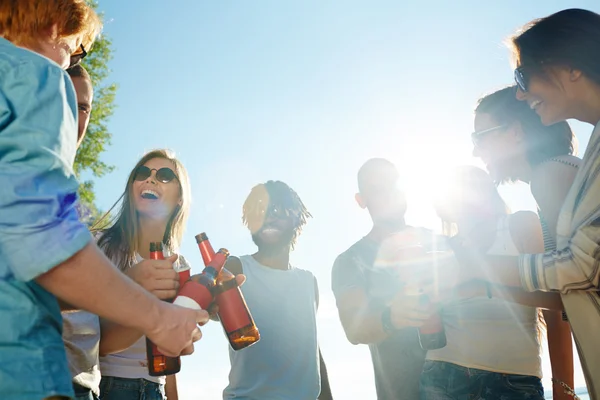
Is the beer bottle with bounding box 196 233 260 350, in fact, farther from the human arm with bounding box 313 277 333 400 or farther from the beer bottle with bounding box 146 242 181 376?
the human arm with bounding box 313 277 333 400

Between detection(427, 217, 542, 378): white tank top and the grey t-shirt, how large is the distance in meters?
0.50

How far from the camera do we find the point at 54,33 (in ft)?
5.74

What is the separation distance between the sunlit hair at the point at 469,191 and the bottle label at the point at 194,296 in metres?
2.16

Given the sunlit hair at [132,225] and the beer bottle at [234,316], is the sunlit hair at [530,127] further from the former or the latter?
the sunlit hair at [132,225]

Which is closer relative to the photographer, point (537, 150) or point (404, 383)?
point (537, 150)

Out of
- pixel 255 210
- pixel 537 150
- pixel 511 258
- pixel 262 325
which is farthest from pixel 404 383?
pixel 255 210

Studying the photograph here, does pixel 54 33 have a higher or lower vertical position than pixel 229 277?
higher

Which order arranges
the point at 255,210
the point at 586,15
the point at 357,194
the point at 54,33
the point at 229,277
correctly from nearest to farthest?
the point at 54,33 → the point at 586,15 → the point at 229,277 → the point at 357,194 → the point at 255,210

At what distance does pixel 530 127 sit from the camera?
3.19 meters

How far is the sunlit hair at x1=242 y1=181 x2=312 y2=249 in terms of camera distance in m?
5.39

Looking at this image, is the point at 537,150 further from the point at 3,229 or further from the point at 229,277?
the point at 3,229

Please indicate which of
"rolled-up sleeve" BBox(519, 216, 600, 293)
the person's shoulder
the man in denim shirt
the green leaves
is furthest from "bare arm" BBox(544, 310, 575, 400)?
the green leaves

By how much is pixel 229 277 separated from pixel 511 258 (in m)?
1.57

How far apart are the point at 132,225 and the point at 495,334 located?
2957 millimetres
